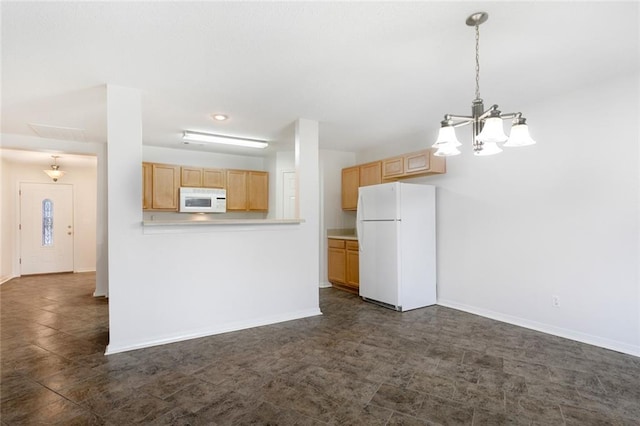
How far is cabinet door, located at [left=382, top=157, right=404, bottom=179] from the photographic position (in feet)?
15.5

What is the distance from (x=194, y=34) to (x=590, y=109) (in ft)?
12.0

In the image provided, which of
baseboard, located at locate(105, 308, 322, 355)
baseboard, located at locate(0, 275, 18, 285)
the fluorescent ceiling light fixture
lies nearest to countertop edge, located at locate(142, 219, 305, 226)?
baseboard, located at locate(105, 308, 322, 355)

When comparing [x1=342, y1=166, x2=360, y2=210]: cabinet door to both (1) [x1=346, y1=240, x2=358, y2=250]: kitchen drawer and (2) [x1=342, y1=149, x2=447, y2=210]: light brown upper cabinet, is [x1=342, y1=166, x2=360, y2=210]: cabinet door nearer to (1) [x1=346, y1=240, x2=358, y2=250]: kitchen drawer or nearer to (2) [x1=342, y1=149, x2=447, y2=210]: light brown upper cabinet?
(2) [x1=342, y1=149, x2=447, y2=210]: light brown upper cabinet

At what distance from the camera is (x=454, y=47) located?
238cm

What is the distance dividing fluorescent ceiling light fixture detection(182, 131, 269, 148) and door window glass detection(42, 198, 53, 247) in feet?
15.9

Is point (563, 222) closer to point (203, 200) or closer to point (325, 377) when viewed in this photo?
point (325, 377)

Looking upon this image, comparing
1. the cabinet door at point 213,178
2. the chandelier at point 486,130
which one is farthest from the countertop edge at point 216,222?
the cabinet door at point 213,178

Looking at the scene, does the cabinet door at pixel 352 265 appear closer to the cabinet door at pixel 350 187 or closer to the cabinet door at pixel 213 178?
the cabinet door at pixel 350 187

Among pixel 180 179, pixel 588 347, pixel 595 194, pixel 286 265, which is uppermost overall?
pixel 180 179

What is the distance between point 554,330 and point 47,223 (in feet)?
31.9

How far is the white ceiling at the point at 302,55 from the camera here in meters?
1.98

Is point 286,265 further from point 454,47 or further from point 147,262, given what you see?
point 454,47

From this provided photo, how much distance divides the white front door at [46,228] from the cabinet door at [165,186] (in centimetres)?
383

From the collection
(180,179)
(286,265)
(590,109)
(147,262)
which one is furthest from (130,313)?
(590,109)
